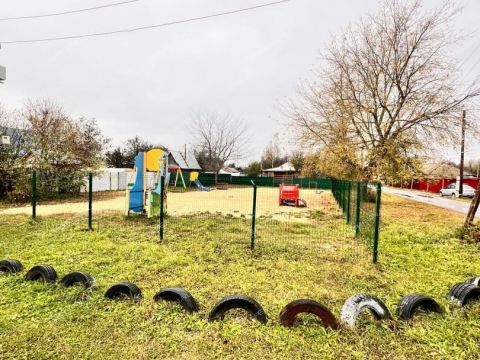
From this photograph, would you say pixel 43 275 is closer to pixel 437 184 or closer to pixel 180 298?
pixel 180 298

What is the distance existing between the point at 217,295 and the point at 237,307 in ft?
1.95

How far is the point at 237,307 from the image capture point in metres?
3.07

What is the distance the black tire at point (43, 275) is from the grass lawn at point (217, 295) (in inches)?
3.9

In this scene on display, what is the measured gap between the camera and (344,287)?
13.1 feet

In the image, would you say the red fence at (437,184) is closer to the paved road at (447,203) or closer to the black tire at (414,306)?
the paved road at (447,203)

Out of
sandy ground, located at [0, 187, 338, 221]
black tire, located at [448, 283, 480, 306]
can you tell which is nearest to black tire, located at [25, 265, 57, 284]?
black tire, located at [448, 283, 480, 306]

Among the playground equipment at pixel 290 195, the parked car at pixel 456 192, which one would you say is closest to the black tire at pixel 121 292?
the playground equipment at pixel 290 195

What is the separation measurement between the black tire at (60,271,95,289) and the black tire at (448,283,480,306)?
4436 millimetres

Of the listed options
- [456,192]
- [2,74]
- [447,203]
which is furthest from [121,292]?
[456,192]

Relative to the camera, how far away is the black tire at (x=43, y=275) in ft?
12.4

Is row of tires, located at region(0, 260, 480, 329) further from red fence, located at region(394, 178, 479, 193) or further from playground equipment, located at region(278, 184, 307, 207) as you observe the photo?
red fence, located at region(394, 178, 479, 193)

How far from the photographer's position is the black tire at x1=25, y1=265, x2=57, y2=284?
3.79m

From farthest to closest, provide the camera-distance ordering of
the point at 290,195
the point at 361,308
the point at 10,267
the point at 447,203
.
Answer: the point at 447,203 < the point at 290,195 < the point at 10,267 < the point at 361,308

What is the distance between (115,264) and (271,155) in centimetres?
6102
